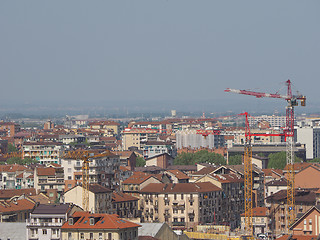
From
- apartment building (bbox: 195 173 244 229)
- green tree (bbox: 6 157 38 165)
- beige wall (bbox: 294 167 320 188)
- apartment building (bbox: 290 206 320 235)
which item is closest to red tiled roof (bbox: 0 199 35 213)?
apartment building (bbox: 195 173 244 229)

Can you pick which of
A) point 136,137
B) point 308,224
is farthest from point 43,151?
point 308,224

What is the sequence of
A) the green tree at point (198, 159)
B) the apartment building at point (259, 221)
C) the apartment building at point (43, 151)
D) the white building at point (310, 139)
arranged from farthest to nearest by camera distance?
the white building at point (310, 139) → the apartment building at point (43, 151) → the green tree at point (198, 159) → the apartment building at point (259, 221)

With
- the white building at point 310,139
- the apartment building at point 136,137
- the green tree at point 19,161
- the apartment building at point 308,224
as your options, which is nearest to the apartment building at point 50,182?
the green tree at point 19,161

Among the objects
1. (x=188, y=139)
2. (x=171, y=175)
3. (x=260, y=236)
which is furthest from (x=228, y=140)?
(x=260, y=236)

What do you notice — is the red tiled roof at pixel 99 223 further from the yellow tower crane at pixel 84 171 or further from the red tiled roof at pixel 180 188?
the red tiled roof at pixel 180 188

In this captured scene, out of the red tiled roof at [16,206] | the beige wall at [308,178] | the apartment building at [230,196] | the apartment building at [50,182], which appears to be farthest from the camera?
the apartment building at [50,182]

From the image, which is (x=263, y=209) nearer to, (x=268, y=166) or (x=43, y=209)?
(x=43, y=209)

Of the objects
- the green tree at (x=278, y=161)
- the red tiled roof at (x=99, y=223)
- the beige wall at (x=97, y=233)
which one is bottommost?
the green tree at (x=278, y=161)

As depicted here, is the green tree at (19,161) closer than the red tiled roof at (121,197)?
No
